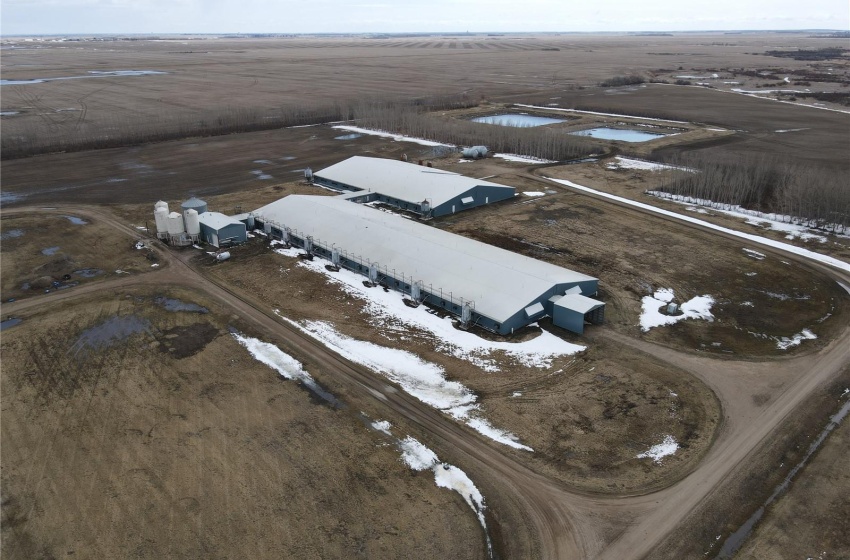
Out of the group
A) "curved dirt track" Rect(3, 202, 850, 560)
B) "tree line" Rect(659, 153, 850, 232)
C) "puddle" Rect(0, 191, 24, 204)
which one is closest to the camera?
"curved dirt track" Rect(3, 202, 850, 560)

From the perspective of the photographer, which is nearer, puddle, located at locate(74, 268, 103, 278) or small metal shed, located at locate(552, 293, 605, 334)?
small metal shed, located at locate(552, 293, 605, 334)

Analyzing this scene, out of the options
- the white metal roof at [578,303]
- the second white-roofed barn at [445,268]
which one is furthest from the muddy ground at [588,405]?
the second white-roofed barn at [445,268]

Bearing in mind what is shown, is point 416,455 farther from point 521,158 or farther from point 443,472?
point 521,158

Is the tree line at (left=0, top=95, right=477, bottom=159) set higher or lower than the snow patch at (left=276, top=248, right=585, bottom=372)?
higher

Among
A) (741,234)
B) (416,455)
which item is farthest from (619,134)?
(416,455)

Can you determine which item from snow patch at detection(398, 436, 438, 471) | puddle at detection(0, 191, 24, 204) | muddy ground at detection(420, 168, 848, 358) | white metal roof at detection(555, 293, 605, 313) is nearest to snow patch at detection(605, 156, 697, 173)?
muddy ground at detection(420, 168, 848, 358)

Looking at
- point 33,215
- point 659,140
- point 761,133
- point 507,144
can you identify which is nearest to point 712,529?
point 33,215

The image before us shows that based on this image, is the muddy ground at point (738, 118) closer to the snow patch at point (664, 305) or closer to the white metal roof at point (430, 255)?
the snow patch at point (664, 305)

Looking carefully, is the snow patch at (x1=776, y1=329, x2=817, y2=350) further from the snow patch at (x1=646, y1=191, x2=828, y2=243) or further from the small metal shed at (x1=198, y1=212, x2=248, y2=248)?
the small metal shed at (x1=198, y1=212, x2=248, y2=248)

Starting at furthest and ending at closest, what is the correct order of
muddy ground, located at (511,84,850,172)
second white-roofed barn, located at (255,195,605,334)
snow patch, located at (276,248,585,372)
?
muddy ground, located at (511,84,850,172)
second white-roofed barn, located at (255,195,605,334)
snow patch, located at (276,248,585,372)
